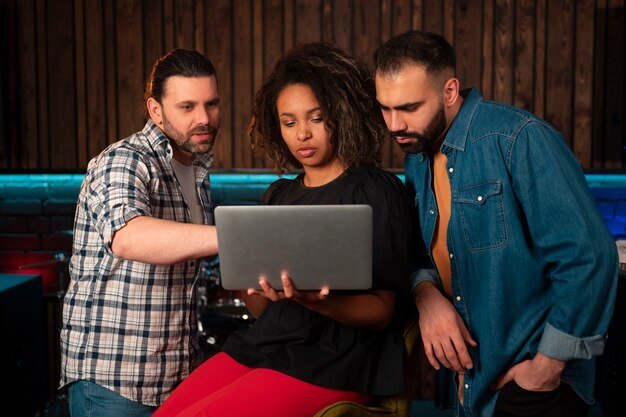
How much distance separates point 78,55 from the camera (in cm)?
466

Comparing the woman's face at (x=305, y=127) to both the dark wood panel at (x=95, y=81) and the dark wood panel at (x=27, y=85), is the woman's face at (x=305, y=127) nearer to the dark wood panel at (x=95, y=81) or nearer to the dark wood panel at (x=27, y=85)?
the dark wood panel at (x=95, y=81)

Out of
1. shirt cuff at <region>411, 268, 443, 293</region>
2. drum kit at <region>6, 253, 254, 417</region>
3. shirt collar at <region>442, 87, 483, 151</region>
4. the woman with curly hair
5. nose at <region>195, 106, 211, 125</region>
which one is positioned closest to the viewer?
the woman with curly hair

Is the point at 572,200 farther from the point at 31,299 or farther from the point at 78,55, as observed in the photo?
the point at 78,55

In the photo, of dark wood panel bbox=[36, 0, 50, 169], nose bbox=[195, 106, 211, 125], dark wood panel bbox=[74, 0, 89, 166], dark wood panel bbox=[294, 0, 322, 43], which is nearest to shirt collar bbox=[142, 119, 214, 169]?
nose bbox=[195, 106, 211, 125]

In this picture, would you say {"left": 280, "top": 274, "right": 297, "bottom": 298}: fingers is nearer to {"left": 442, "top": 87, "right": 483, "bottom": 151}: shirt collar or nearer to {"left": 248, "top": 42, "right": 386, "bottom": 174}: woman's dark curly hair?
{"left": 248, "top": 42, "right": 386, "bottom": 174}: woman's dark curly hair

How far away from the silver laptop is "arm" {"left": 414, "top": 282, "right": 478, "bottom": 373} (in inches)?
16.9

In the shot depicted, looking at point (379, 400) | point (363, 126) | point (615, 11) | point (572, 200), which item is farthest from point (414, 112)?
point (615, 11)

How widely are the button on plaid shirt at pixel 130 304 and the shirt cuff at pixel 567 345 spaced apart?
1168mm

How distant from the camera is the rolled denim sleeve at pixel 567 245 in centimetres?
177

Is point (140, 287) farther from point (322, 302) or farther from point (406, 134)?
point (406, 134)

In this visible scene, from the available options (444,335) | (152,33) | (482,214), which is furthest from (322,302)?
(152,33)

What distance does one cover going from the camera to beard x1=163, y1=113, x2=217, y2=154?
2449 millimetres

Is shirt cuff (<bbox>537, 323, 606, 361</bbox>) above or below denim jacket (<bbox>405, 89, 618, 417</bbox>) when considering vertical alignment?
below

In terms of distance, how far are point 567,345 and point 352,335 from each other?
54cm
